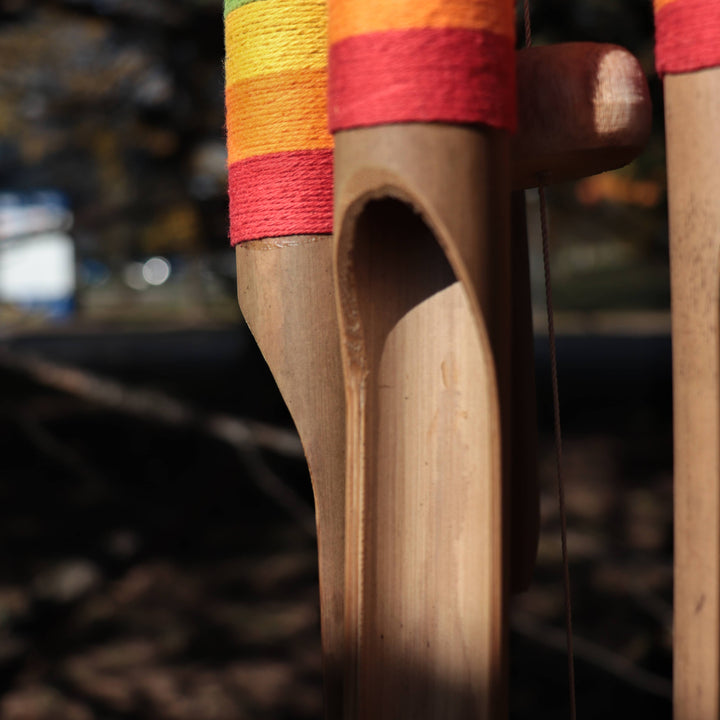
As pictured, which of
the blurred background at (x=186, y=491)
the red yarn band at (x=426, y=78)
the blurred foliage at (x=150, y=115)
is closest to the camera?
the red yarn band at (x=426, y=78)

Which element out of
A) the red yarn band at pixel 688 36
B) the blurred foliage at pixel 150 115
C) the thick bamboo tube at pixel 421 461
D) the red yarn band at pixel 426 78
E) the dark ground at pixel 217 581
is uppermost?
the blurred foliage at pixel 150 115

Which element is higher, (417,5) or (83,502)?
(417,5)

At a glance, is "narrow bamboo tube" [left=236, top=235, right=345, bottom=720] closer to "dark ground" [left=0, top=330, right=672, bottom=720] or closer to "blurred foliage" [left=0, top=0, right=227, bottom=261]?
"dark ground" [left=0, top=330, right=672, bottom=720]

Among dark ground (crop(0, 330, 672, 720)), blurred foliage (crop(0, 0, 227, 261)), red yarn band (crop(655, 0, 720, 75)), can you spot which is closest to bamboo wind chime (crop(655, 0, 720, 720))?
red yarn band (crop(655, 0, 720, 75))

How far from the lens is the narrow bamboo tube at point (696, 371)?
0.44 m

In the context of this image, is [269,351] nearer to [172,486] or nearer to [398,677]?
[398,677]

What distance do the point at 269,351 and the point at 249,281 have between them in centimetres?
4

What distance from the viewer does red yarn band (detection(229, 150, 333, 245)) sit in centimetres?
48

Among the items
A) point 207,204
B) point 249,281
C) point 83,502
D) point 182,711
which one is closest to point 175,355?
point 83,502

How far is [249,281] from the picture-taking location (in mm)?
510

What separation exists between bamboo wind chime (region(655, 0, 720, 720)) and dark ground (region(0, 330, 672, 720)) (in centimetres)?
120

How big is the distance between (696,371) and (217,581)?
241 centimetres

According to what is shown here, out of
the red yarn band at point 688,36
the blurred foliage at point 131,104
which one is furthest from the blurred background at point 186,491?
the red yarn band at point 688,36

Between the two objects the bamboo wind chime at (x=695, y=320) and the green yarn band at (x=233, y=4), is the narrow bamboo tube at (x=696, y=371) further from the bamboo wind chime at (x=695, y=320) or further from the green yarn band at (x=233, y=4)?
A: the green yarn band at (x=233, y=4)
